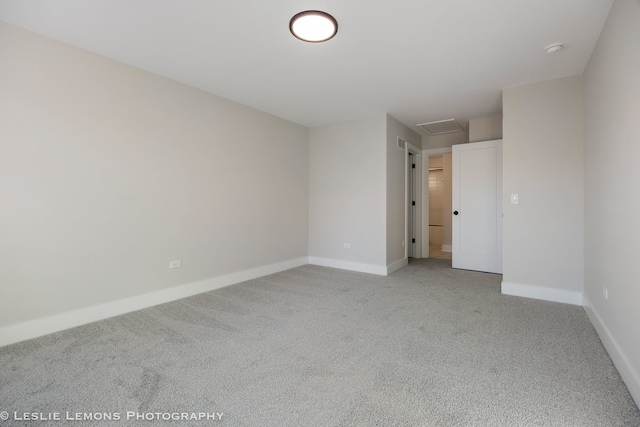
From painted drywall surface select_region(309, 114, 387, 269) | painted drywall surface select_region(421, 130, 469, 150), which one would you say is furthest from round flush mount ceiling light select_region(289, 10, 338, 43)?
painted drywall surface select_region(421, 130, 469, 150)

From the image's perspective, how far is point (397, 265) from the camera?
4.96 metres

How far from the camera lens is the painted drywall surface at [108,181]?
94.4 inches

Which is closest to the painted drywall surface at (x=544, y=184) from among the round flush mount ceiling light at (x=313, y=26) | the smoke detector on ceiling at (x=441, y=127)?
the smoke detector on ceiling at (x=441, y=127)

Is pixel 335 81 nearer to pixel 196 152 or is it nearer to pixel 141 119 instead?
pixel 196 152

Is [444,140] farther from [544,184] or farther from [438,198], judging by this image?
[438,198]

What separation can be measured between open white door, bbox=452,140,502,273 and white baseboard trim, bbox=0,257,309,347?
3.53 metres

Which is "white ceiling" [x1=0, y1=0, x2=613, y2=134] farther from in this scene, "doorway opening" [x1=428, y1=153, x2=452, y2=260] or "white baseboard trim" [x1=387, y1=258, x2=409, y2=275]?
"doorway opening" [x1=428, y1=153, x2=452, y2=260]

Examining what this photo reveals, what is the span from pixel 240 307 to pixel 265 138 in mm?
2644

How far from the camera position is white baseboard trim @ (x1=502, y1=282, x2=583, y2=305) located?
10.7ft

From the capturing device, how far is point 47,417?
1.53 meters

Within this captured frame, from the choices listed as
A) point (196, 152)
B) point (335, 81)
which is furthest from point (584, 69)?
point (196, 152)

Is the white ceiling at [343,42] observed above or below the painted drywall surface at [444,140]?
above

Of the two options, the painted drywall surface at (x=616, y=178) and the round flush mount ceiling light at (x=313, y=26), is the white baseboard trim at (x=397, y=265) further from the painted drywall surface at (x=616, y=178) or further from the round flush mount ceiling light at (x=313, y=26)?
the round flush mount ceiling light at (x=313, y=26)

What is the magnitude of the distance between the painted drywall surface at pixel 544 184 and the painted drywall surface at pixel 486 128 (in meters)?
1.26
